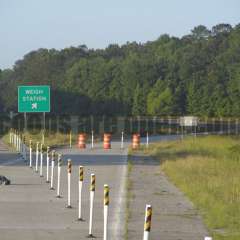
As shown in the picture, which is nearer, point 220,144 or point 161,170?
point 161,170

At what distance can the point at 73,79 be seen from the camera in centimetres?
14488

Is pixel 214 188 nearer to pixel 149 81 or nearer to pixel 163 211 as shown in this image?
pixel 163 211

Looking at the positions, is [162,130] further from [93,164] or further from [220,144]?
[93,164]

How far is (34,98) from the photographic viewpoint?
42.5m

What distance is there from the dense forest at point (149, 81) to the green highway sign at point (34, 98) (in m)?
60.8

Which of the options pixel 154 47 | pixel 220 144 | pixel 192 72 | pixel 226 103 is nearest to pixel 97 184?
pixel 220 144

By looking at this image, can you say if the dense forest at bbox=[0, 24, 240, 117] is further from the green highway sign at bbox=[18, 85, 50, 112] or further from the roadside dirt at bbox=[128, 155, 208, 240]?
the roadside dirt at bbox=[128, 155, 208, 240]

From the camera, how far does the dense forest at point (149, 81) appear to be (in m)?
121

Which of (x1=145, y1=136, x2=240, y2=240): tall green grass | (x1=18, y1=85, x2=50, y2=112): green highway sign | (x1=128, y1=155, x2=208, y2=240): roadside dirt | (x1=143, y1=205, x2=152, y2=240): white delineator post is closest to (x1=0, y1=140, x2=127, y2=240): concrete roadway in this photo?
(x1=128, y1=155, x2=208, y2=240): roadside dirt

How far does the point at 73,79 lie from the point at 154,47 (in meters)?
40.2

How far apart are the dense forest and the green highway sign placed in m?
60.8

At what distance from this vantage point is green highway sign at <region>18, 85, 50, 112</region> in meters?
42.2

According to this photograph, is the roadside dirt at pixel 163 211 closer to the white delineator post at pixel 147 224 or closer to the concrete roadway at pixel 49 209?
the concrete roadway at pixel 49 209

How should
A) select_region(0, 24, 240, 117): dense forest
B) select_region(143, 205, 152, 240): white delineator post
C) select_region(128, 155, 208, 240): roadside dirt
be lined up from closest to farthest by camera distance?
select_region(143, 205, 152, 240): white delineator post → select_region(128, 155, 208, 240): roadside dirt → select_region(0, 24, 240, 117): dense forest
